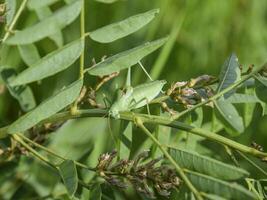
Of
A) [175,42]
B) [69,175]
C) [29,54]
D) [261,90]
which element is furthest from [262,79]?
[175,42]

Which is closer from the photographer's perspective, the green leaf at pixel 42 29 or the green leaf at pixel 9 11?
the green leaf at pixel 42 29

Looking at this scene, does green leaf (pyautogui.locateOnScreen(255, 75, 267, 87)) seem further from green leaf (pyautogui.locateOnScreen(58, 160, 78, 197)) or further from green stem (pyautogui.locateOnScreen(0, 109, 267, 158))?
green leaf (pyautogui.locateOnScreen(58, 160, 78, 197))

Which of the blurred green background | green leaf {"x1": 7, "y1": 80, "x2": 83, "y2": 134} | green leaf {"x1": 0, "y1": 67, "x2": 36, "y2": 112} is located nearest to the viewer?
green leaf {"x1": 7, "y1": 80, "x2": 83, "y2": 134}

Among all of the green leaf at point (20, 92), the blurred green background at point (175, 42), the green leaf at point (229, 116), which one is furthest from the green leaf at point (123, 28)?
the blurred green background at point (175, 42)

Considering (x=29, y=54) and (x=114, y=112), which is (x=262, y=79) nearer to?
(x=114, y=112)

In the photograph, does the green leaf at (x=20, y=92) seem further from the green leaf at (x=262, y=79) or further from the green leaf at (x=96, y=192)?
the green leaf at (x=262, y=79)

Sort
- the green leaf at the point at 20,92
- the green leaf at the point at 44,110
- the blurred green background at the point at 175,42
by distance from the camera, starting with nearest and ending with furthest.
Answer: the green leaf at the point at 44,110 < the green leaf at the point at 20,92 < the blurred green background at the point at 175,42

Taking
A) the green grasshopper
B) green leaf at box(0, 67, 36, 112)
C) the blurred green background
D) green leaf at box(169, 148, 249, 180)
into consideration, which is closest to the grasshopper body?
the green grasshopper
